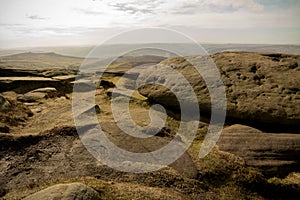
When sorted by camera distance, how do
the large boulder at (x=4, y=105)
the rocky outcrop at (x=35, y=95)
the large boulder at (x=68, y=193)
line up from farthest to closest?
1. the rocky outcrop at (x=35, y=95)
2. the large boulder at (x=4, y=105)
3. the large boulder at (x=68, y=193)

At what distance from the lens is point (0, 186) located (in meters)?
8.70

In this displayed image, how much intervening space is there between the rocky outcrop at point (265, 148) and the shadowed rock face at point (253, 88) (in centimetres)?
97

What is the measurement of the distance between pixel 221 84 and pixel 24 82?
1538cm

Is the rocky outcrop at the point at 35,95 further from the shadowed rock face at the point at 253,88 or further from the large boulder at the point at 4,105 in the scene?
the shadowed rock face at the point at 253,88

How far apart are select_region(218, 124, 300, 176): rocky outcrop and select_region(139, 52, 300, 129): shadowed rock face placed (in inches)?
38.1

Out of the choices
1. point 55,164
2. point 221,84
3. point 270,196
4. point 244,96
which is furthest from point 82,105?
point 270,196

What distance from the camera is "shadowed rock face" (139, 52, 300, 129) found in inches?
498

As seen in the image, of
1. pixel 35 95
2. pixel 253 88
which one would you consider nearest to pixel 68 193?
pixel 253 88

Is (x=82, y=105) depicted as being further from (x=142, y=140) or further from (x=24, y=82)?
(x=24, y=82)

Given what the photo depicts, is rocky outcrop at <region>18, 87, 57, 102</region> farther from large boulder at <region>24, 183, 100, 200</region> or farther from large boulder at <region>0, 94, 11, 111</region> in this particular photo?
large boulder at <region>24, 183, 100, 200</region>

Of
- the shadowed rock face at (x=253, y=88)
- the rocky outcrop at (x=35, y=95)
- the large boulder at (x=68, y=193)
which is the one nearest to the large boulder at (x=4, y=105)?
the rocky outcrop at (x=35, y=95)

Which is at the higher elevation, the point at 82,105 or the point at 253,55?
the point at 253,55

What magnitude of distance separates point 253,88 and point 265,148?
143 inches

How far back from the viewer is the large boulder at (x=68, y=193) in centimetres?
704
